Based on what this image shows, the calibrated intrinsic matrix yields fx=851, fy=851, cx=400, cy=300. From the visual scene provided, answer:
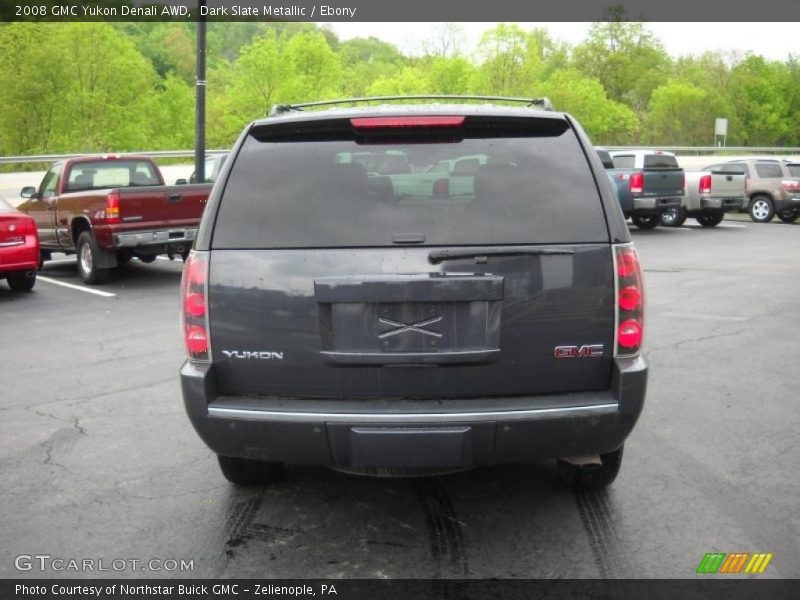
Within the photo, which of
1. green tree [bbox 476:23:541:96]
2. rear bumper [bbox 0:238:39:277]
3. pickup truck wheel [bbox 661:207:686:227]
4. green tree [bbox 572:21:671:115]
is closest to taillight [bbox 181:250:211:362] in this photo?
rear bumper [bbox 0:238:39:277]

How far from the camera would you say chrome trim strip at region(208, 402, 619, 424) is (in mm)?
3381

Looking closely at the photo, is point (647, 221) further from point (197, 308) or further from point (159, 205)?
point (197, 308)

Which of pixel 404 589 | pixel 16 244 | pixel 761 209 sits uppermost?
pixel 16 244

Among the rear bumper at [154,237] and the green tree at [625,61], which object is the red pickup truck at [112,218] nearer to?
the rear bumper at [154,237]

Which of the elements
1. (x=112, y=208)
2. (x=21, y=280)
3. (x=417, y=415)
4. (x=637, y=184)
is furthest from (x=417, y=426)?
(x=637, y=184)

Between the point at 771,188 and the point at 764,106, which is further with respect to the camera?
the point at 764,106

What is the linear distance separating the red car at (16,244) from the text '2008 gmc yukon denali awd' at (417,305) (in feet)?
29.4

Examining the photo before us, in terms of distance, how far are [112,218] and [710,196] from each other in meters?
16.8

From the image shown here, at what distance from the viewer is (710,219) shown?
24234 mm

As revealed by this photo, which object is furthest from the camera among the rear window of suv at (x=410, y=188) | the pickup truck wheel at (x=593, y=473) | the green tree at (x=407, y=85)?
the green tree at (x=407, y=85)

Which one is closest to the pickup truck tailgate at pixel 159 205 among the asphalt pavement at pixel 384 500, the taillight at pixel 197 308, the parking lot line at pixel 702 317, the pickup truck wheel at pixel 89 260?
the pickup truck wheel at pixel 89 260

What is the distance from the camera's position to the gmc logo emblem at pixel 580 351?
3527 mm

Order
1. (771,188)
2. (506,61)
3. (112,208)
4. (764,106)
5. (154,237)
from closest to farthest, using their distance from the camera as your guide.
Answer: (112,208) < (154,237) < (771,188) < (506,61) < (764,106)

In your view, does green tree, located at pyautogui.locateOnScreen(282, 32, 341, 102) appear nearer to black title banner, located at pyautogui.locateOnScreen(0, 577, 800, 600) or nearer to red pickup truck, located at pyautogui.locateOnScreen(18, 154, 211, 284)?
red pickup truck, located at pyautogui.locateOnScreen(18, 154, 211, 284)
